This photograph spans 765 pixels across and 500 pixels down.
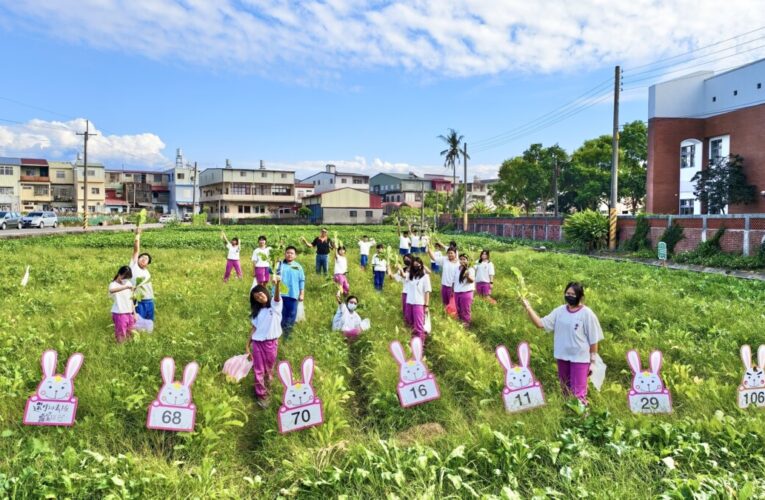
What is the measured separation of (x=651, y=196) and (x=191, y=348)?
115 ft

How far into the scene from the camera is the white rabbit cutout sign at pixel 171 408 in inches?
190

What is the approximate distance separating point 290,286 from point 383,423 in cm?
369

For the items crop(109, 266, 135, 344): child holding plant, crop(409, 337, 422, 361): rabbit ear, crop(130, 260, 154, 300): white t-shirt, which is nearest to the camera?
crop(409, 337, 422, 361): rabbit ear

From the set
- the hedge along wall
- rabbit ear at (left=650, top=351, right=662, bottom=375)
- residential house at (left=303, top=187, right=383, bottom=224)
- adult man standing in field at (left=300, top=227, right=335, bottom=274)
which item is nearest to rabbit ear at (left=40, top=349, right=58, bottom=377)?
rabbit ear at (left=650, top=351, right=662, bottom=375)

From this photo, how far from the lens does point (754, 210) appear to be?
1169 inches

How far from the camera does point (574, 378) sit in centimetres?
570

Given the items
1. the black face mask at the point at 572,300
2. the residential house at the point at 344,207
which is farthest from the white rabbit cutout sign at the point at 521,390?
the residential house at the point at 344,207

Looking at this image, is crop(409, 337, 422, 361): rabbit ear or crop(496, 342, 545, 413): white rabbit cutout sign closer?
crop(496, 342, 545, 413): white rabbit cutout sign

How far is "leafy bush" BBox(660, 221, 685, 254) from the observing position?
74.6 feet

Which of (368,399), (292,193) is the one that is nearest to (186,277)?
(368,399)

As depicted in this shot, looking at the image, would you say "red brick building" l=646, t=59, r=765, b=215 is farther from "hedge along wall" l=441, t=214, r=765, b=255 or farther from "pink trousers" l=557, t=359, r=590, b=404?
"pink trousers" l=557, t=359, r=590, b=404

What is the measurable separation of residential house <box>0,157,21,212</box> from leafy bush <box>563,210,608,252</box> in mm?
64398

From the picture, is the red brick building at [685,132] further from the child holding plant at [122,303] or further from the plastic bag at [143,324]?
the child holding plant at [122,303]

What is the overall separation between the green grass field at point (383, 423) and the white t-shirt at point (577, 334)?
0.52m
